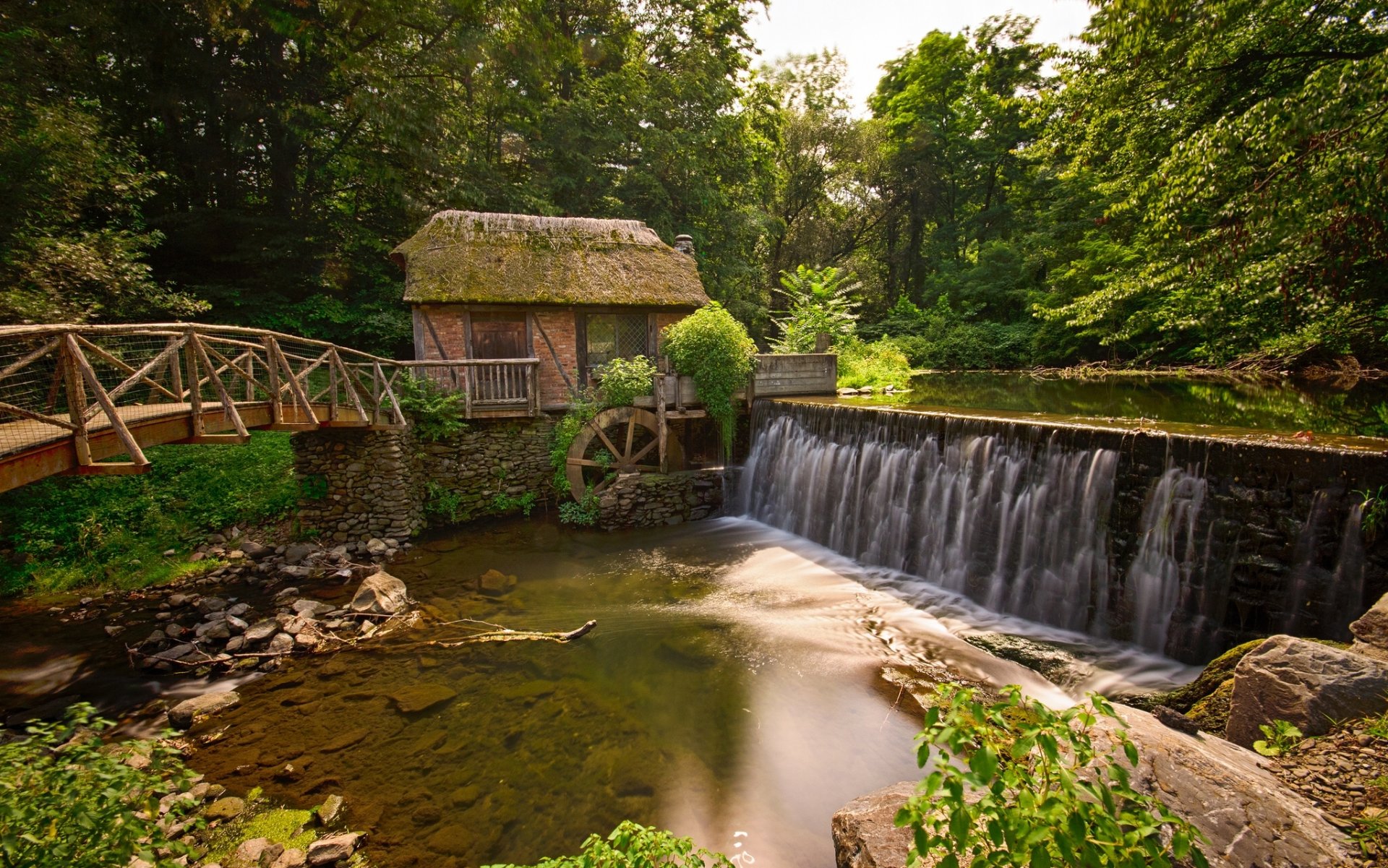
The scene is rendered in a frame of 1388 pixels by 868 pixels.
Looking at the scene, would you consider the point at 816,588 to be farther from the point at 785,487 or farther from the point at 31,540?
the point at 31,540

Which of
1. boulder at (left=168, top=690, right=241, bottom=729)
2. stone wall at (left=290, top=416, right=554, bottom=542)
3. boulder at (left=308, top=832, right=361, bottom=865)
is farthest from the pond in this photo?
boulder at (left=168, top=690, right=241, bottom=729)

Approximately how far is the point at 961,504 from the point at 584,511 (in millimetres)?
7727

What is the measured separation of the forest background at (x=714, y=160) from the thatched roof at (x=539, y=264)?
14.5 feet

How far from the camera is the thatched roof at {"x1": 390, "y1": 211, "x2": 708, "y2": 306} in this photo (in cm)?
1371

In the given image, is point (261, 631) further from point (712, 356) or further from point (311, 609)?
point (712, 356)

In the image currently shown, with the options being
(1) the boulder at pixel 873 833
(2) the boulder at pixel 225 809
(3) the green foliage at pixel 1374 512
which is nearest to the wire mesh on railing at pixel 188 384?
(2) the boulder at pixel 225 809

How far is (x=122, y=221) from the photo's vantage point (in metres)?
14.8

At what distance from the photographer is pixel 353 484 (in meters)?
11.5

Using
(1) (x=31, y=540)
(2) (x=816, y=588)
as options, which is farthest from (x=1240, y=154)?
(1) (x=31, y=540)

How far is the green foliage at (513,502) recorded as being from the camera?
1315cm

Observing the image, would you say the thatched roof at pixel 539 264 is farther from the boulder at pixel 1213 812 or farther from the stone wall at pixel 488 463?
the boulder at pixel 1213 812

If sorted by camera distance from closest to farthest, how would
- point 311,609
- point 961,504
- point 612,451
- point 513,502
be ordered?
point 311,609 < point 961,504 < point 612,451 < point 513,502

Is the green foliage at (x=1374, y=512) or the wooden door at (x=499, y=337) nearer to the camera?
the green foliage at (x=1374, y=512)

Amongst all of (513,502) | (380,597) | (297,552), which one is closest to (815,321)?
Answer: (513,502)
